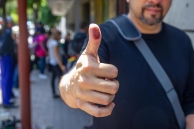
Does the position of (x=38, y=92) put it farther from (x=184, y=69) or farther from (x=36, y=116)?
(x=184, y=69)

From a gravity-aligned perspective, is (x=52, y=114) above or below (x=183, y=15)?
below

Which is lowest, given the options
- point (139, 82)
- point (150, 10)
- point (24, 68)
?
point (24, 68)

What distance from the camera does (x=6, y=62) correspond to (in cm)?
705

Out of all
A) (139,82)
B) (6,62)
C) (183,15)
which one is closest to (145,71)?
(139,82)

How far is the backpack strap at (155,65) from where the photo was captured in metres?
1.97

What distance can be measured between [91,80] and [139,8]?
99 centimetres

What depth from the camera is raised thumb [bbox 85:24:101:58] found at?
1232 millimetres

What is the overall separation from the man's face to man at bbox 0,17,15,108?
5.24 metres

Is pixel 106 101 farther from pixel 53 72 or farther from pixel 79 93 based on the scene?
pixel 53 72

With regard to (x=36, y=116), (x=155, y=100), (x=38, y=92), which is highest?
(x=155, y=100)

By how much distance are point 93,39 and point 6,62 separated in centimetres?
617

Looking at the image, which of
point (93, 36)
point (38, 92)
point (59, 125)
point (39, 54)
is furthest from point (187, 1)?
point (39, 54)

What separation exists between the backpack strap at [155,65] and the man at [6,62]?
5219 millimetres

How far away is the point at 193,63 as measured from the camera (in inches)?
84.7
